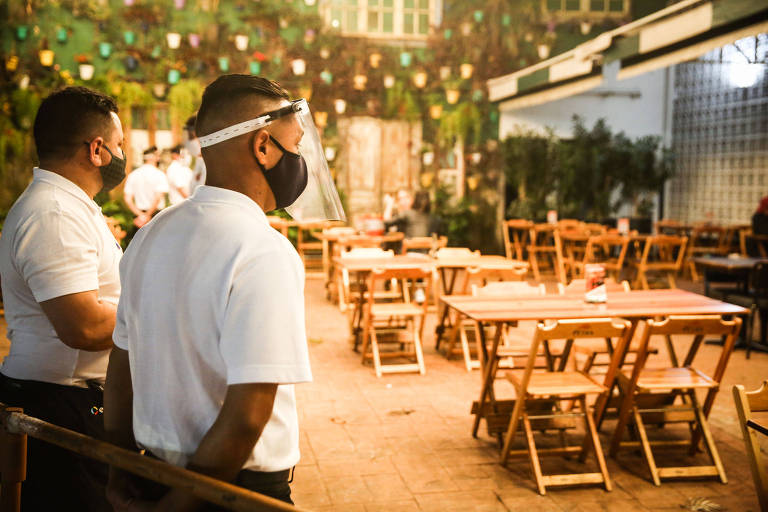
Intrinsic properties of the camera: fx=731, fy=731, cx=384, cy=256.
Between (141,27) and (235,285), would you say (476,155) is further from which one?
(235,285)

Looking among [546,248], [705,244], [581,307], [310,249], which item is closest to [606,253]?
[546,248]

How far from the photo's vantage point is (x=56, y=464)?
6.47 feet

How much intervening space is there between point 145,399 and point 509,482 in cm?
282

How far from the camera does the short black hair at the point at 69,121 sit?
1965 millimetres

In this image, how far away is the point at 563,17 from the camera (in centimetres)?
1409

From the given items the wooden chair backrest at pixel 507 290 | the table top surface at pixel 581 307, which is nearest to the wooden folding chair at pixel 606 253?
the wooden chair backrest at pixel 507 290

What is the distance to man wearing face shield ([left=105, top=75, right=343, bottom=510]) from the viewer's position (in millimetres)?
1238

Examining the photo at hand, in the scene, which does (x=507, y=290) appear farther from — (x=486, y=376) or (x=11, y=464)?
(x=11, y=464)

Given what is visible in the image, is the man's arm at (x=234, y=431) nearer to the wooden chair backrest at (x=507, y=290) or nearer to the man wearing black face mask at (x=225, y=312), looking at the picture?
the man wearing black face mask at (x=225, y=312)

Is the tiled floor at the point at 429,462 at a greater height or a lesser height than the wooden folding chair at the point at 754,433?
lesser

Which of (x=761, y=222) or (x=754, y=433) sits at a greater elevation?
(x=761, y=222)

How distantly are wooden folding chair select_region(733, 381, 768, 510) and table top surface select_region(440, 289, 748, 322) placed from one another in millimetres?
1517

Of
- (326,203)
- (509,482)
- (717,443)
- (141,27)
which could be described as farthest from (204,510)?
(141,27)

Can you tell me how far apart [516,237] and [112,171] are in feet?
35.5
